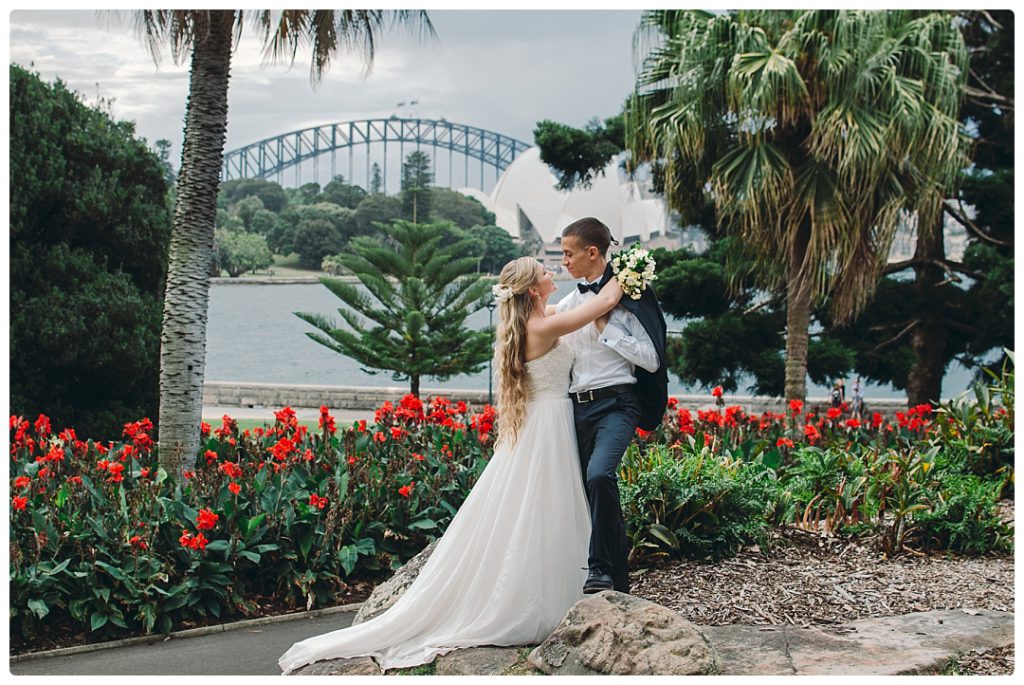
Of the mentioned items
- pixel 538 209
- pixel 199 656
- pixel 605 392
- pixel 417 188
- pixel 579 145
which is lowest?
pixel 199 656

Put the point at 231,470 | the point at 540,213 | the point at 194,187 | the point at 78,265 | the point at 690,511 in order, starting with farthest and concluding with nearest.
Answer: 1. the point at 540,213
2. the point at 78,265
3. the point at 194,187
4. the point at 231,470
5. the point at 690,511

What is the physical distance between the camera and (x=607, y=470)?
353 cm

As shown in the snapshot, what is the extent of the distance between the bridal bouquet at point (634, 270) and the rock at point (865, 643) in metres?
1.21

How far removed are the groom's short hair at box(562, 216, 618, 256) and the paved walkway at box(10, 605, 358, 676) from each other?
1921mm

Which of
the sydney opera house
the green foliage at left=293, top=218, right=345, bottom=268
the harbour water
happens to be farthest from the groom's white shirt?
the green foliage at left=293, top=218, right=345, bottom=268

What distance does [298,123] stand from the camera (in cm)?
7000

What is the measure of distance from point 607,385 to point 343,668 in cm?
133

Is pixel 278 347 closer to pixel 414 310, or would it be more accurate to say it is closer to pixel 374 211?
pixel 374 211

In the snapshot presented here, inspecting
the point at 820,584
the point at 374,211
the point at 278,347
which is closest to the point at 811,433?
the point at 820,584

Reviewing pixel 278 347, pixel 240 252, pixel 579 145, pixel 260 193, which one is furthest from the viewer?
pixel 278 347

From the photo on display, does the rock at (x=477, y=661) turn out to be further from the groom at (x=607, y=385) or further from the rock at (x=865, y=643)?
the rock at (x=865, y=643)

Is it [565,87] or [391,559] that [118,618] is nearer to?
[391,559]

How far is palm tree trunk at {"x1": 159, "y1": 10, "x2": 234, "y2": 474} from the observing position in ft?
20.1

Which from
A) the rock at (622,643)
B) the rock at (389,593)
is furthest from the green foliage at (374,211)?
the rock at (622,643)
